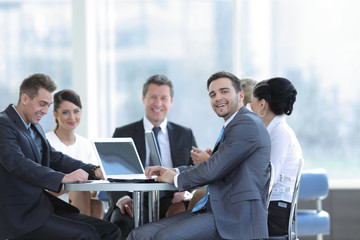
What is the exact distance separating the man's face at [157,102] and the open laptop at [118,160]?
3.16 feet

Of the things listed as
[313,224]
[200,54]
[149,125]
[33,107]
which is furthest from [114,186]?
[200,54]

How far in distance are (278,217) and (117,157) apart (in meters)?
1.03

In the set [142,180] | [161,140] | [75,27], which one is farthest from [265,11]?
[142,180]

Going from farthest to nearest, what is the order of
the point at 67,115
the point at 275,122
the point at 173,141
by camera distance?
the point at 67,115, the point at 173,141, the point at 275,122

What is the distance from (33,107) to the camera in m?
3.46

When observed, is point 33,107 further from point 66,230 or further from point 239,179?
point 239,179

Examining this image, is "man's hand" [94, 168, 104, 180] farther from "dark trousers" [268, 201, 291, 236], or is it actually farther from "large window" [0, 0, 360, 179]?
"large window" [0, 0, 360, 179]

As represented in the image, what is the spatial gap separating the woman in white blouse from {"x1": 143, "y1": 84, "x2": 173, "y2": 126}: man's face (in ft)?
3.08

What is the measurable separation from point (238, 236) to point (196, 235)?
8.8 inches

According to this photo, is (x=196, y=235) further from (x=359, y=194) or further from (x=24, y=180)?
(x=359, y=194)

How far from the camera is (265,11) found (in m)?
6.56

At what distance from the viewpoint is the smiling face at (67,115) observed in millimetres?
4816

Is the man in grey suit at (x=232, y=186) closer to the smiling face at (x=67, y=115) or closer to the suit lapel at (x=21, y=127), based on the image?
the suit lapel at (x=21, y=127)

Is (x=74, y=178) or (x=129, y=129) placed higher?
(x=129, y=129)
